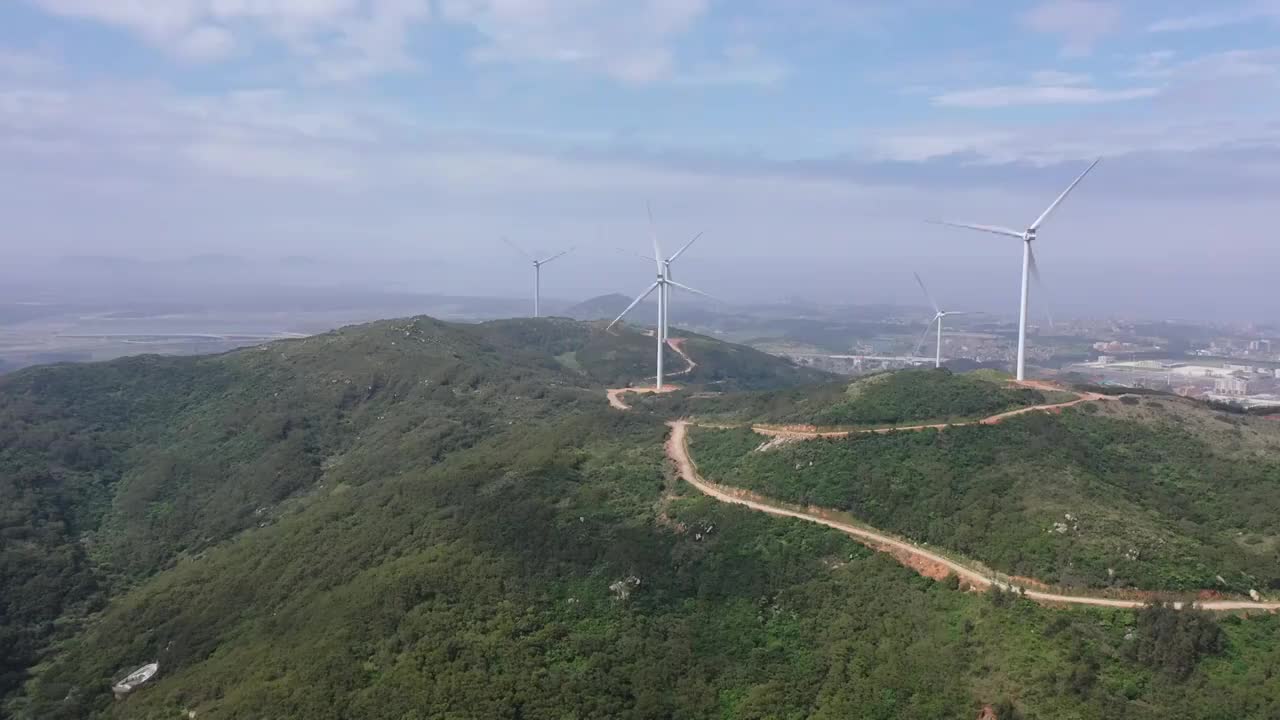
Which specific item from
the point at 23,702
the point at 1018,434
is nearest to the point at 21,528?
the point at 23,702

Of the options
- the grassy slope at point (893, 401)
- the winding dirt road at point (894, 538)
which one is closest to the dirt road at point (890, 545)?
the winding dirt road at point (894, 538)

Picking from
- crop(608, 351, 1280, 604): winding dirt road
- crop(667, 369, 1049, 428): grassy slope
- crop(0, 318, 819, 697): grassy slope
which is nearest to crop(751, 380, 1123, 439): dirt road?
crop(608, 351, 1280, 604): winding dirt road

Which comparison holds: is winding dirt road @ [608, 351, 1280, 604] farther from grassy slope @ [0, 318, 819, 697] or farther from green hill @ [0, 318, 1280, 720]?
grassy slope @ [0, 318, 819, 697]

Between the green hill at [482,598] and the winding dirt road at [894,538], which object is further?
the winding dirt road at [894,538]

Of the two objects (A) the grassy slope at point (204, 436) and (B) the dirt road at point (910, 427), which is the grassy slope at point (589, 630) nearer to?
(B) the dirt road at point (910, 427)

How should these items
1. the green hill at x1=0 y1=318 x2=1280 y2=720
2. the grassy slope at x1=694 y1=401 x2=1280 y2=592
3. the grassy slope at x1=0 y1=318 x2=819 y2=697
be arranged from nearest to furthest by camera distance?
the green hill at x1=0 y1=318 x2=1280 y2=720 < the grassy slope at x1=694 y1=401 x2=1280 y2=592 < the grassy slope at x1=0 y1=318 x2=819 y2=697

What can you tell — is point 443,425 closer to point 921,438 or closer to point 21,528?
point 21,528

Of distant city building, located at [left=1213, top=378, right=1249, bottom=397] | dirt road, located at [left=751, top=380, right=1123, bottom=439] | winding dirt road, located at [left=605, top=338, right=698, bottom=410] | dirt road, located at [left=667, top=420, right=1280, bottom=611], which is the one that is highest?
dirt road, located at [left=751, top=380, right=1123, bottom=439]
